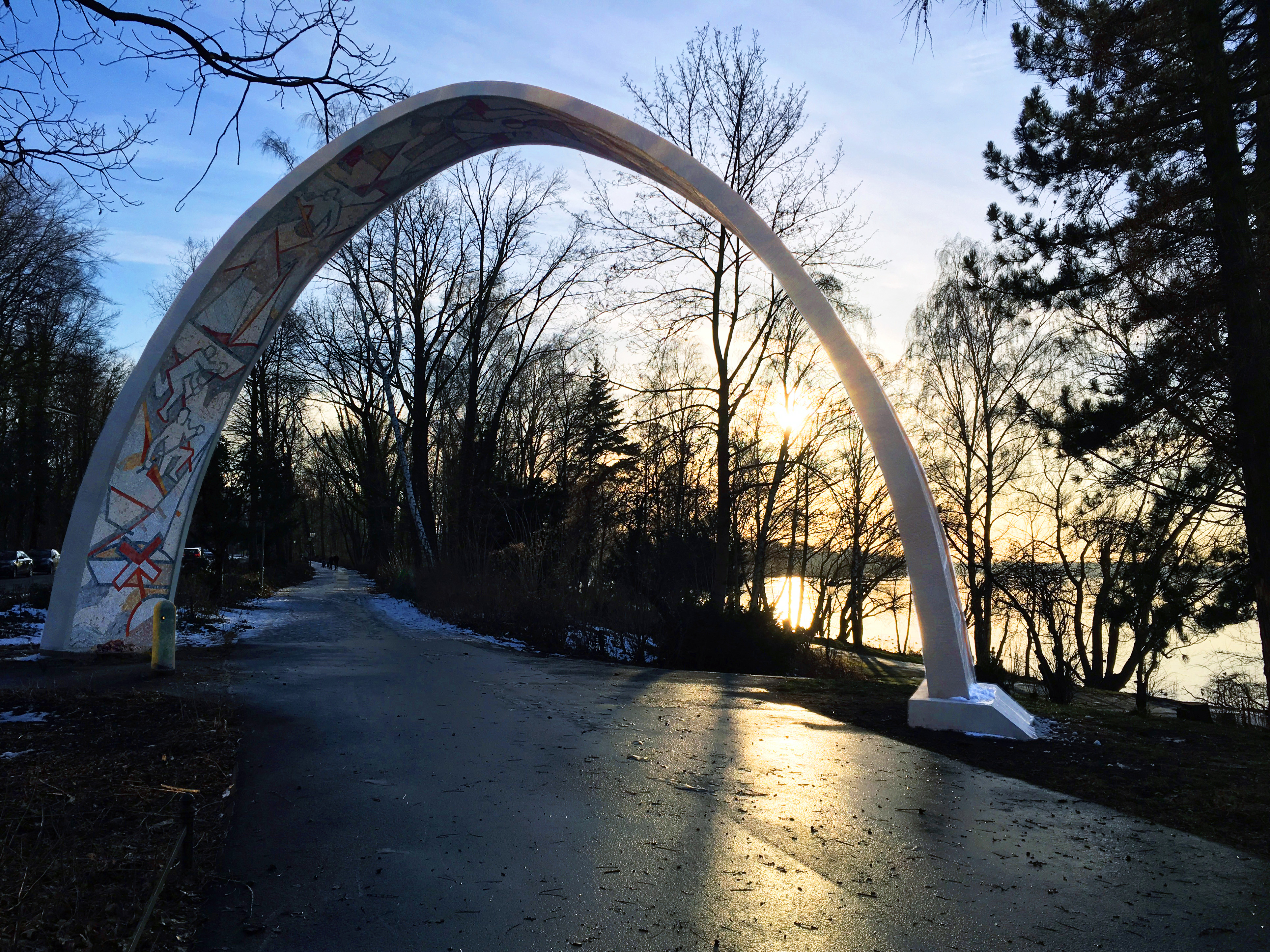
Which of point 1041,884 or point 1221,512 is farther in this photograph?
point 1221,512

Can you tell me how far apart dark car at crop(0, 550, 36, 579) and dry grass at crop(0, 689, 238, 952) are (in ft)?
109

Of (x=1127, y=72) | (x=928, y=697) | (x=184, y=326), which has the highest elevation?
(x=1127, y=72)

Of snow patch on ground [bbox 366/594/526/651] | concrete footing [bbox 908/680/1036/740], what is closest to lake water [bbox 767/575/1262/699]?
concrete footing [bbox 908/680/1036/740]

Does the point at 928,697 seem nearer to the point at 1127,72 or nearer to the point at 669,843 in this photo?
A: the point at 669,843

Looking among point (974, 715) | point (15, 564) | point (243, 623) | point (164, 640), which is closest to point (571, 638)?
point (243, 623)

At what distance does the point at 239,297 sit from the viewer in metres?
14.0

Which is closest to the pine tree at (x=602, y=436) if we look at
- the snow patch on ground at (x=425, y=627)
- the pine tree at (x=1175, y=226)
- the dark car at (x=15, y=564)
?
the snow patch on ground at (x=425, y=627)

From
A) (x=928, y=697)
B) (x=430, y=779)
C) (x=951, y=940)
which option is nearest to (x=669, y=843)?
(x=951, y=940)

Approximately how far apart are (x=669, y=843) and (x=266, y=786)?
2.82 metres

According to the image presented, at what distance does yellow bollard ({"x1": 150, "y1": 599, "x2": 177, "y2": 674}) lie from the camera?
37.8 ft

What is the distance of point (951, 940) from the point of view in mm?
3945

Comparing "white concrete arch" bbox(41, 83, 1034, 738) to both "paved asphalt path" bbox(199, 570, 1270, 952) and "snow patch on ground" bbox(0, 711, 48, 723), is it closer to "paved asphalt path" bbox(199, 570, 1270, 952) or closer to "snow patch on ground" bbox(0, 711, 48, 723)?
"snow patch on ground" bbox(0, 711, 48, 723)

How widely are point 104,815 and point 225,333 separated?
10.0 m

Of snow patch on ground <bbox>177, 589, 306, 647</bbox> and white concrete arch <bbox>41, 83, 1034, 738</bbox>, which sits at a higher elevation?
white concrete arch <bbox>41, 83, 1034, 738</bbox>
